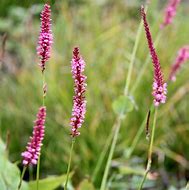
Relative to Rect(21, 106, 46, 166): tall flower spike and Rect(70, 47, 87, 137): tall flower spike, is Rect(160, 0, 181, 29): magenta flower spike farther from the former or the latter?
Rect(21, 106, 46, 166): tall flower spike

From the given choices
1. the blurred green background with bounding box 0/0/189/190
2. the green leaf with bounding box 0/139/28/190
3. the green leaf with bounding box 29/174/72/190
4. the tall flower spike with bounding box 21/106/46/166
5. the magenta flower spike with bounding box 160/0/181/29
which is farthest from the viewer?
the blurred green background with bounding box 0/0/189/190

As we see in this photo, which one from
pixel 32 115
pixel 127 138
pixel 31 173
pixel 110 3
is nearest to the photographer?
pixel 31 173

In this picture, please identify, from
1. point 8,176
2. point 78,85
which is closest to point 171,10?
point 8,176

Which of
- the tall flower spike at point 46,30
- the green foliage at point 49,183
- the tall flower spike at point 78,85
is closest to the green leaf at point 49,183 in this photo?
the green foliage at point 49,183

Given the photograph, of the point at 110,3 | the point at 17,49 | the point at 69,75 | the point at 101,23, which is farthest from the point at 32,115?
the point at 110,3

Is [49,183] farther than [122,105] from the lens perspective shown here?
No

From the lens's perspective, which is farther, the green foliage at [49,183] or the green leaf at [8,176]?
the green foliage at [49,183]

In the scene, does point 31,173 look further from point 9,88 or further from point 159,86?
point 159,86

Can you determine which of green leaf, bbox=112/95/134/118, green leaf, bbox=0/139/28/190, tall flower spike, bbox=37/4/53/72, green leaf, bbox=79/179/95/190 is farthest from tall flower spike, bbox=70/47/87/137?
green leaf, bbox=112/95/134/118

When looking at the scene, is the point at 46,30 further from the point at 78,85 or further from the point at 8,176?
the point at 8,176

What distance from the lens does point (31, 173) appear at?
343 centimetres

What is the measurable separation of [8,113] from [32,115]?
234mm

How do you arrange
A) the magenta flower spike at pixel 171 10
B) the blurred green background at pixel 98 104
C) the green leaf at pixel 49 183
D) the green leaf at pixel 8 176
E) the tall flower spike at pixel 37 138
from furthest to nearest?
the blurred green background at pixel 98 104
the magenta flower spike at pixel 171 10
the green leaf at pixel 49 183
the green leaf at pixel 8 176
the tall flower spike at pixel 37 138

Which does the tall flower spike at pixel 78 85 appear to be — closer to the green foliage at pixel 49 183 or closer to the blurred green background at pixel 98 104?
the green foliage at pixel 49 183
